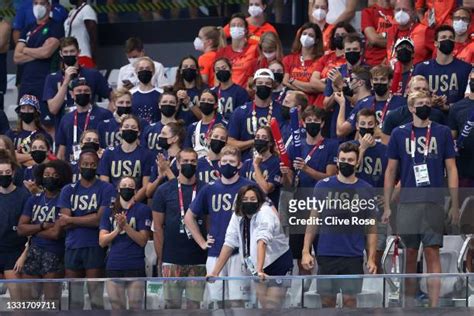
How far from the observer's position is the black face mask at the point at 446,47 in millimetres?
17688

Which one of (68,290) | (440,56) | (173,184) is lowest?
(68,290)

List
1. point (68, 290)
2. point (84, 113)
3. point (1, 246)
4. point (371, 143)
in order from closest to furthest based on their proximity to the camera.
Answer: point (68, 290), point (371, 143), point (1, 246), point (84, 113)

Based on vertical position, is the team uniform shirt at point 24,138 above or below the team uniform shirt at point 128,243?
above

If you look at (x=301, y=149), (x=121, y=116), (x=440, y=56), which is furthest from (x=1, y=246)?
(x=440, y=56)

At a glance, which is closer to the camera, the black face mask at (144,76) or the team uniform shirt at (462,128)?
the team uniform shirt at (462,128)

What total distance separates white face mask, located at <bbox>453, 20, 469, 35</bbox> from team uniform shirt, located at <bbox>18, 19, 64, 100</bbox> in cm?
564

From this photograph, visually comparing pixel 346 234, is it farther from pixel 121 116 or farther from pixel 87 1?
pixel 87 1

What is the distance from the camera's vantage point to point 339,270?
630 inches

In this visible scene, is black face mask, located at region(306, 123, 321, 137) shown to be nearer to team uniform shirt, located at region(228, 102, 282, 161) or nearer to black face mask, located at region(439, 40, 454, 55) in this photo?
team uniform shirt, located at region(228, 102, 282, 161)

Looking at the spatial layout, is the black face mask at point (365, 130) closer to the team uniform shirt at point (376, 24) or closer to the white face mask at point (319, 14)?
the team uniform shirt at point (376, 24)

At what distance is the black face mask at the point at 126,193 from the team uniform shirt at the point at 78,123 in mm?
2321

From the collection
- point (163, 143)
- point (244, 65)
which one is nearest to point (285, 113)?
point (163, 143)

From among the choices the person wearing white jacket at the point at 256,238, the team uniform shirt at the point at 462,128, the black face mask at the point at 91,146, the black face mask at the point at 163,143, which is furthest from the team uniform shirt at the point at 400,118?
the black face mask at the point at 91,146

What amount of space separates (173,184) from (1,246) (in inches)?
80.6
